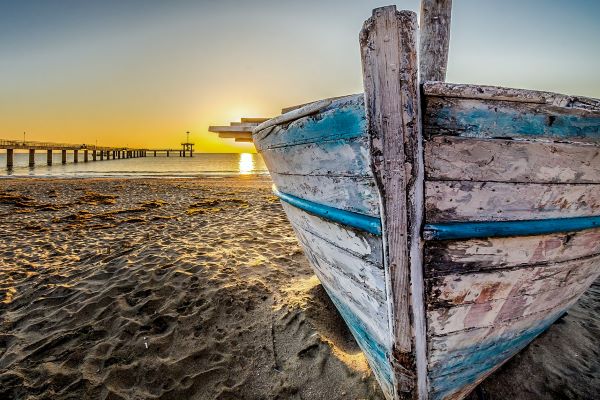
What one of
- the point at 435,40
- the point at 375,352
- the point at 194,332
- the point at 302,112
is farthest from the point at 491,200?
the point at 194,332

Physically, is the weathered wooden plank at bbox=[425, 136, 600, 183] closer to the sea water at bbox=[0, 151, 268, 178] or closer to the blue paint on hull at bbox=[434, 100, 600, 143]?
the blue paint on hull at bbox=[434, 100, 600, 143]

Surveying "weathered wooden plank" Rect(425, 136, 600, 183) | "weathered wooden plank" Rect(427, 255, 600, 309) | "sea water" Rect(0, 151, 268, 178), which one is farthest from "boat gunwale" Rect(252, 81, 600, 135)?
"sea water" Rect(0, 151, 268, 178)

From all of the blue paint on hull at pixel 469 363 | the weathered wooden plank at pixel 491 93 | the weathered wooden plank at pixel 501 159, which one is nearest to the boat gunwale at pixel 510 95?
the weathered wooden plank at pixel 491 93

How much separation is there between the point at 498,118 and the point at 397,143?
0.45 meters

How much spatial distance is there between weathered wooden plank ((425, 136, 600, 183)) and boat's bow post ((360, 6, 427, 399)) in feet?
0.30

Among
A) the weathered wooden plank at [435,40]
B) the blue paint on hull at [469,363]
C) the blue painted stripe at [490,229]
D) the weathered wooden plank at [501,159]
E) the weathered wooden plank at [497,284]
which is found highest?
the weathered wooden plank at [435,40]

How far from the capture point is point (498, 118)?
125 cm

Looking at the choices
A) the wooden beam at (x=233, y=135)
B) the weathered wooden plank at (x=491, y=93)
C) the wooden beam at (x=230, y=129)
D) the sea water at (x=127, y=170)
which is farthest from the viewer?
the sea water at (x=127, y=170)

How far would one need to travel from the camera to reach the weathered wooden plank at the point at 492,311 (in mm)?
1521

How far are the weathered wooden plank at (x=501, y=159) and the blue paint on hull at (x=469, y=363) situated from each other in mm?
1026

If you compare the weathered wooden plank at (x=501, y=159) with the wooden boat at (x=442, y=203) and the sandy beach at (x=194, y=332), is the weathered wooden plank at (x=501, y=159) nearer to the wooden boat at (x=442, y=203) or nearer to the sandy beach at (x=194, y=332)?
the wooden boat at (x=442, y=203)

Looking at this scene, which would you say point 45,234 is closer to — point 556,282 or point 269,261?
point 269,261

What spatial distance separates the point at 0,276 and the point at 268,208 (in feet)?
19.0

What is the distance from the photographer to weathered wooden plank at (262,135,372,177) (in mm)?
1371
